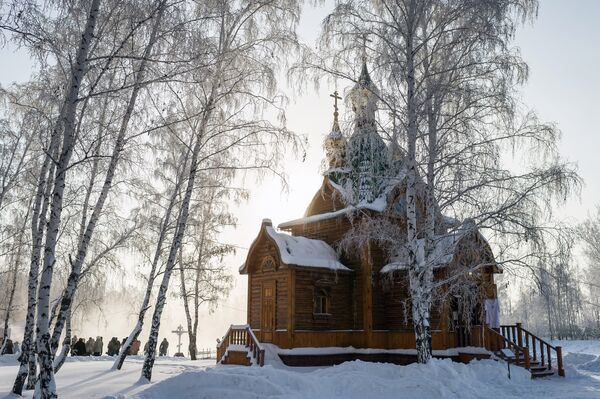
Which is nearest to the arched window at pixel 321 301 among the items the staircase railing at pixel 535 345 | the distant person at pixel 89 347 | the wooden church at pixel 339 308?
the wooden church at pixel 339 308

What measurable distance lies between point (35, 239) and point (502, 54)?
13.3 meters

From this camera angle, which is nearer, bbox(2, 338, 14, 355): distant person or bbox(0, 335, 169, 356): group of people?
bbox(2, 338, 14, 355): distant person

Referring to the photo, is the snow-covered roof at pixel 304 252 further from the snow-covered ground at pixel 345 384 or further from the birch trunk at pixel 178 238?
the snow-covered ground at pixel 345 384

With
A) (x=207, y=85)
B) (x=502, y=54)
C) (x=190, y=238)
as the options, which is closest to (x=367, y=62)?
(x=502, y=54)

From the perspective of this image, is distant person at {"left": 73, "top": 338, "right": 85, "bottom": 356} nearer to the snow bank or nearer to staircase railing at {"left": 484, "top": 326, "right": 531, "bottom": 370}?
the snow bank

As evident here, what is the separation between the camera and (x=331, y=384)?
11539mm

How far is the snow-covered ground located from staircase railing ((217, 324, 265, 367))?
3981 mm

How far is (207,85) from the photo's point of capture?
1446 centimetres

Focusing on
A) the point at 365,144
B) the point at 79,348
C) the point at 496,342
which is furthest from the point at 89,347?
the point at 365,144

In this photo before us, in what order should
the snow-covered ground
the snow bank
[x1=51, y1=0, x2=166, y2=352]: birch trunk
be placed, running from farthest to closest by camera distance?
1. the snow-covered ground
2. the snow bank
3. [x1=51, y1=0, x2=166, y2=352]: birch trunk

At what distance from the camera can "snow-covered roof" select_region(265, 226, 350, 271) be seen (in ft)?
60.0

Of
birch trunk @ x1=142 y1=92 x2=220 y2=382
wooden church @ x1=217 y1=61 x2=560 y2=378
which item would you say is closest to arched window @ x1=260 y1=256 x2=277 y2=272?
wooden church @ x1=217 y1=61 x2=560 y2=378

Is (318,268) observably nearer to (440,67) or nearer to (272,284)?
(272,284)

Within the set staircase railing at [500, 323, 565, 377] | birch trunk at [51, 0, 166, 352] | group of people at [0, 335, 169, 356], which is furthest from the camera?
group of people at [0, 335, 169, 356]
